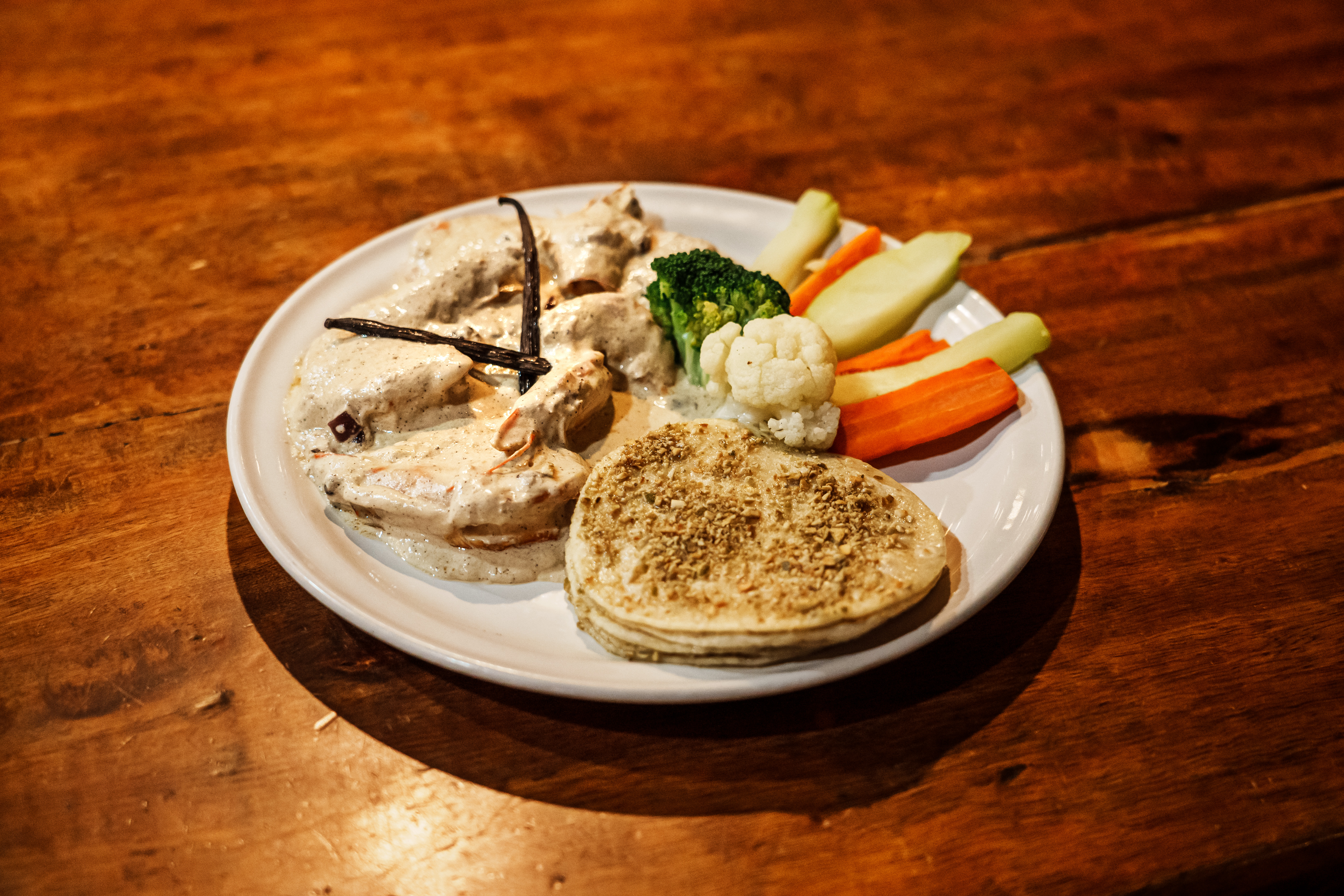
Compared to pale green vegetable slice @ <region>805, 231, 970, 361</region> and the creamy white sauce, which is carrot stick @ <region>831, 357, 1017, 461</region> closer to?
pale green vegetable slice @ <region>805, 231, 970, 361</region>

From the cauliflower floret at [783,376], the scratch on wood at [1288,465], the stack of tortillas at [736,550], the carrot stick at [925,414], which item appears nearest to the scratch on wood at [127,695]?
the stack of tortillas at [736,550]

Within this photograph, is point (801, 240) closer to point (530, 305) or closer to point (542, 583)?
point (530, 305)

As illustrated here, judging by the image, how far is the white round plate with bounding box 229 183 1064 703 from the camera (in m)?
1.89

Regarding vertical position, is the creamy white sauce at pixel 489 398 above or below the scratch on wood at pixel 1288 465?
above

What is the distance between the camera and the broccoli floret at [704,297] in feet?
8.71

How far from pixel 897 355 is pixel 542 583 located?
4.59 ft

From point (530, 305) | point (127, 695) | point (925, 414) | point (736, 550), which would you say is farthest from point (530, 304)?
point (127, 695)

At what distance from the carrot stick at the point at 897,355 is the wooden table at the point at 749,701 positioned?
66 centimetres

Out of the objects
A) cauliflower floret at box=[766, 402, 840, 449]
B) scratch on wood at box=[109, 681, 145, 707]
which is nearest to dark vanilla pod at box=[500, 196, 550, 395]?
cauliflower floret at box=[766, 402, 840, 449]

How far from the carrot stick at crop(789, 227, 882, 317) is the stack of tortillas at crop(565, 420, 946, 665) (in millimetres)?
781

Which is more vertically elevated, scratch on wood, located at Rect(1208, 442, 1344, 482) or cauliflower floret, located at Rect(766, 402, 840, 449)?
cauliflower floret, located at Rect(766, 402, 840, 449)

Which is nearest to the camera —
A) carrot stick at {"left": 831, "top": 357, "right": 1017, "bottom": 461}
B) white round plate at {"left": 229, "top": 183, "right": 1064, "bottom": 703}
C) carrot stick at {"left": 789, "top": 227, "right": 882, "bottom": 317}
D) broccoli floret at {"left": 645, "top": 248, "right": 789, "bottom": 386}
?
white round plate at {"left": 229, "top": 183, "right": 1064, "bottom": 703}

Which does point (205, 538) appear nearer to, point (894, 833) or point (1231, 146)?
point (894, 833)

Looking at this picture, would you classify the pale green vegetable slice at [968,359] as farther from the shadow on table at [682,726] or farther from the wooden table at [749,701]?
the shadow on table at [682,726]
